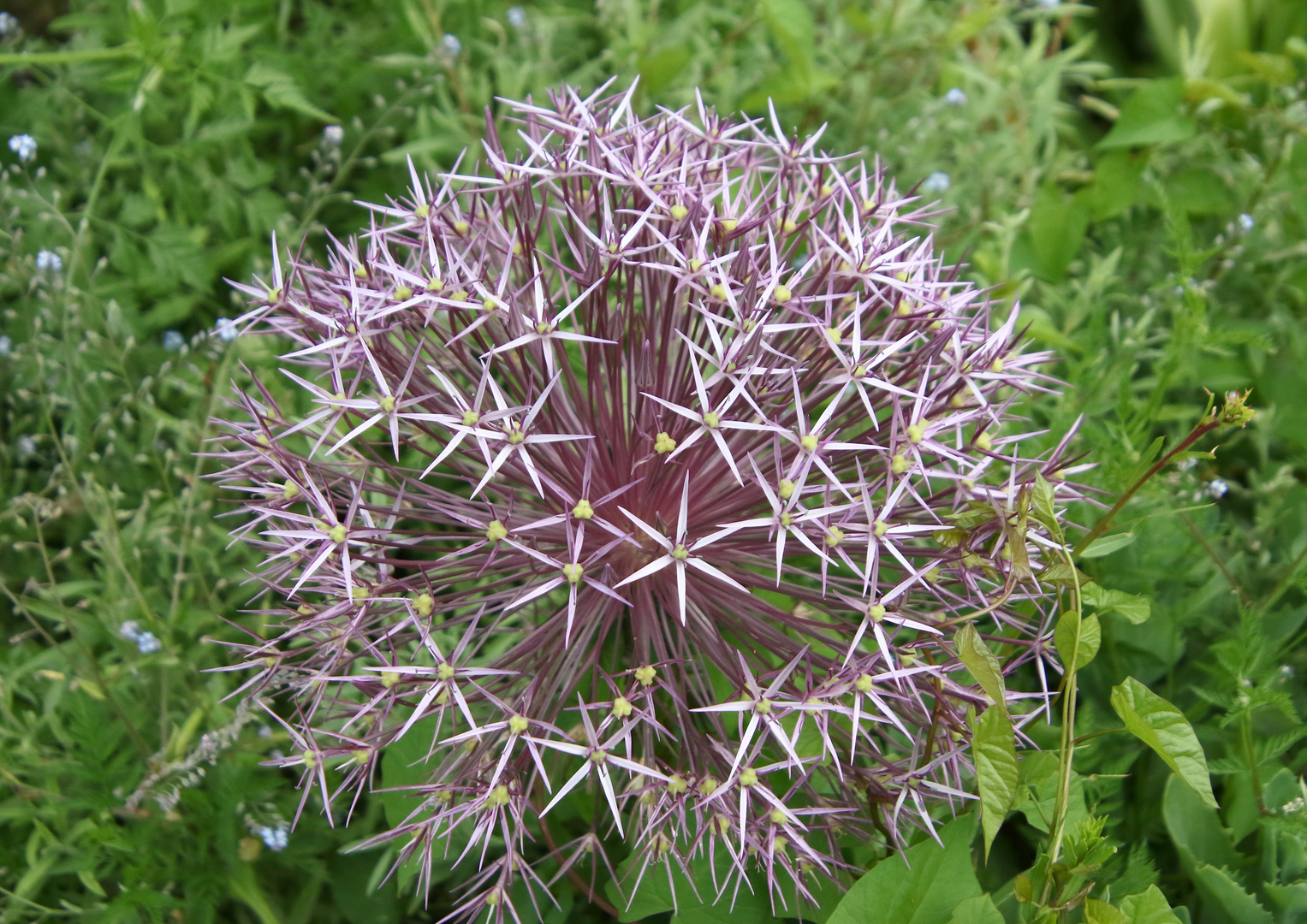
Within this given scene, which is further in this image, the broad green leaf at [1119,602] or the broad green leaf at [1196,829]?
the broad green leaf at [1196,829]

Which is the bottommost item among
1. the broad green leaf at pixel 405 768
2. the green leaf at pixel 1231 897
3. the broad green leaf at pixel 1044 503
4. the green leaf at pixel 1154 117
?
the green leaf at pixel 1231 897

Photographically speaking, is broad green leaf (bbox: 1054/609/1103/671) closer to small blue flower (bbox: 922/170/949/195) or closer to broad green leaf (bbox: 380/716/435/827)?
broad green leaf (bbox: 380/716/435/827)

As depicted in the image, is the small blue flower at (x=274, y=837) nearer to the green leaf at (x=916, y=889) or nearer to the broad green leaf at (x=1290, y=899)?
the green leaf at (x=916, y=889)

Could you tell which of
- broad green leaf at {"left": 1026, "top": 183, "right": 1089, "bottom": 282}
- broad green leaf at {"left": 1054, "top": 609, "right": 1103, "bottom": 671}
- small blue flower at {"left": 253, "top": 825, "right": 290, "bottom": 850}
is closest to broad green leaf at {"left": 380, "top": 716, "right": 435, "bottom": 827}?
small blue flower at {"left": 253, "top": 825, "right": 290, "bottom": 850}

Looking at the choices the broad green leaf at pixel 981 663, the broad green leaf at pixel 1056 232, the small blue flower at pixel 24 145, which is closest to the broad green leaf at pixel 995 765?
the broad green leaf at pixel 981 663

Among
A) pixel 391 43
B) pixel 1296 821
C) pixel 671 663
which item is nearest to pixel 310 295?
pixel 671 663

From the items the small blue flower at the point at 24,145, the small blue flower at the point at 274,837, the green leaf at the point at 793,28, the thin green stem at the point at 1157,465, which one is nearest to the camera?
the thin green stem at the point at 1157,465

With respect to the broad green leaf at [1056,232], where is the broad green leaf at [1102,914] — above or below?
below

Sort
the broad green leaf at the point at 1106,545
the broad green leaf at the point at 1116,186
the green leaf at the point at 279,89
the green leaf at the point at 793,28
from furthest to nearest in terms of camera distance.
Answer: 1. the broad green leaf at the point at 1116,186
2. the green leaf at the point at 793,28
3. the green leaf at the point at 279,89
4. the broad green leaf at the point at 1106,545
